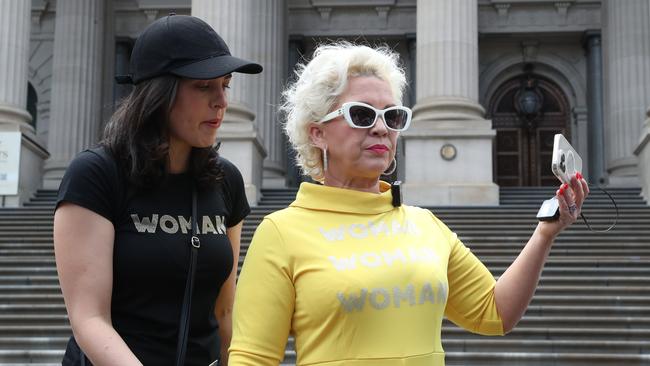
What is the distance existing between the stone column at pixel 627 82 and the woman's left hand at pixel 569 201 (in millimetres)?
20026

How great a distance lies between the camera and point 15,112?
1883 cm

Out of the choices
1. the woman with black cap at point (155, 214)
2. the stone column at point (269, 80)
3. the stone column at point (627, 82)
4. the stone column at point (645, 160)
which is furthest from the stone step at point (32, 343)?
the stone column at point (627, 82)

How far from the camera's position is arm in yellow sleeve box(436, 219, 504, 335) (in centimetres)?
270

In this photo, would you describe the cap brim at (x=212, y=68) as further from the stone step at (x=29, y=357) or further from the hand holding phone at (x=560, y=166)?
the stone step at (x=29, y=357)

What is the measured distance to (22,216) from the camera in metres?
16.7

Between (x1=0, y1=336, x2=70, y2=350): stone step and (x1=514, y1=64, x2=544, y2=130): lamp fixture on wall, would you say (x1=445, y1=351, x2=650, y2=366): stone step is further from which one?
(x1=514, y1=64, x2=544, y2=130): lamp fixture on wall

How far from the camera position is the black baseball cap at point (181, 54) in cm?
261

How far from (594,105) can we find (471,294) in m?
23.9

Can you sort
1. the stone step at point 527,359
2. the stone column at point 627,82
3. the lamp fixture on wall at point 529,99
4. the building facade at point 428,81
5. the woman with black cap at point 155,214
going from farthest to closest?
the lamp fixture on wall at point 529,99
the stone column at point 627,82
the building facade at point 428,81
the stone step at point 527,359
the woman with black cap at point 155,214

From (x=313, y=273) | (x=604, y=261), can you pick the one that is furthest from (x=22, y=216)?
(x=313, y=273)

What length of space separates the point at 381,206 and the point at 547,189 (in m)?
17.6

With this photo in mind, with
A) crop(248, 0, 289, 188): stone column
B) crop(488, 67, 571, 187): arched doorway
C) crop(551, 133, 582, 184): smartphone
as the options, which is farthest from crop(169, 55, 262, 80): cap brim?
crop(488, 67, 571, 187): arched doorway

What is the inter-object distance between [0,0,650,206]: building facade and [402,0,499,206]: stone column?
0.03 m

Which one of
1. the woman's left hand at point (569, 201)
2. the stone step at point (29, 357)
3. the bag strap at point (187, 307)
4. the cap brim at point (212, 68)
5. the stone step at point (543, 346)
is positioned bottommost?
the stone step at point (29, 357)
